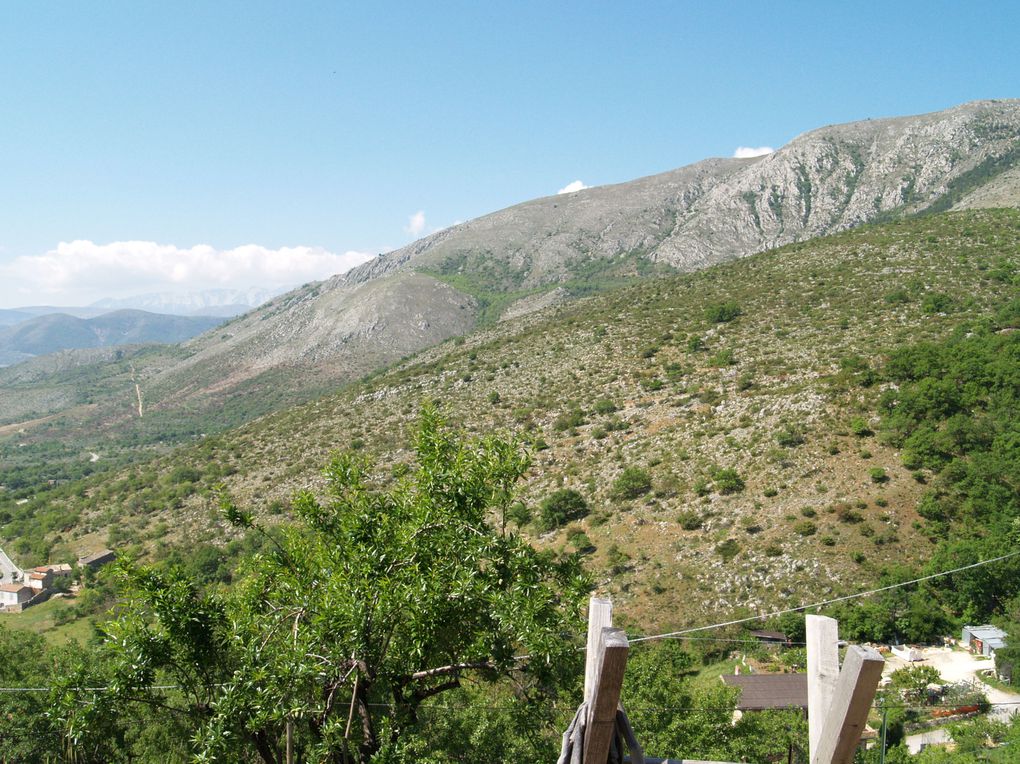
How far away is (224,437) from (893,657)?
5236 cm

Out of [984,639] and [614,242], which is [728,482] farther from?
[614,242]

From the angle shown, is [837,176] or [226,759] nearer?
[226,759]

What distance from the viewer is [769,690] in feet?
63.2

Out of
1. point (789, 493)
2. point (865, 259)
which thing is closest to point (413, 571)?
point (789, 493)

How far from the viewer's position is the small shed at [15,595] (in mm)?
39562

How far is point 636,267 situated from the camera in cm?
12406

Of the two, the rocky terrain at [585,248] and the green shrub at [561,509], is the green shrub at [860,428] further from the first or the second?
the rocky terrain at [585,248]

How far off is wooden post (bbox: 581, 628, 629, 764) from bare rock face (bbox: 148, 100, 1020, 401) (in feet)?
280

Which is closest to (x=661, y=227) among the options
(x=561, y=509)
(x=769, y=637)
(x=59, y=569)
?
(x=561, y=509)

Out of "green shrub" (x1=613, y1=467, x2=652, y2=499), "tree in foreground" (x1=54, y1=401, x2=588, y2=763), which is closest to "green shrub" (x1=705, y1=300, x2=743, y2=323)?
"green shrub" (x1=613, y1=467, x2=652, y2=499)

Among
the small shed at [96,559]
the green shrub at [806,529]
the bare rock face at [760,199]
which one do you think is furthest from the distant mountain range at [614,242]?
the green shrub at [806,529]

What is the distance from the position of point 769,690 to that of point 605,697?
67.5 ft

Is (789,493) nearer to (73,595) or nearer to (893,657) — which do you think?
(893,657)

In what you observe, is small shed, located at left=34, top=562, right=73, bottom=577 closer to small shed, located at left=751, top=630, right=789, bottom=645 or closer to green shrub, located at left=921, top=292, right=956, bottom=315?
small shed, located at left=751, top=630, right=789, bottom=645
